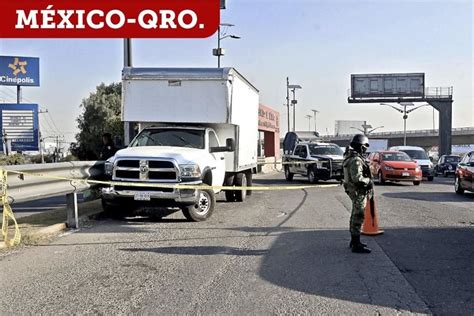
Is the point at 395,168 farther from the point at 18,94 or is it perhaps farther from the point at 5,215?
the point at 18,94

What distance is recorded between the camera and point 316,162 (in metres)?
22.3

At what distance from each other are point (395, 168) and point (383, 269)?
16.0 m

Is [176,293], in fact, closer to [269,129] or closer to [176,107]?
[176,107]

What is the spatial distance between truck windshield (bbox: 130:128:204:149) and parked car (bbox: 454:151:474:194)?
910 cm

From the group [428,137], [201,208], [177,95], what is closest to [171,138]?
[177,95]

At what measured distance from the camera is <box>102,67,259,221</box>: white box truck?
10102mm

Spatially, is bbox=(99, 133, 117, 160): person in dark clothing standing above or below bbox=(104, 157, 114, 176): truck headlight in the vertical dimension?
above

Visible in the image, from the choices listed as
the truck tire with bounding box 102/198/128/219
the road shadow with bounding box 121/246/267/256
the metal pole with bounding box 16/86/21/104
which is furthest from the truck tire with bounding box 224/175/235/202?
the metal pole with bounding box 16/86/21/104

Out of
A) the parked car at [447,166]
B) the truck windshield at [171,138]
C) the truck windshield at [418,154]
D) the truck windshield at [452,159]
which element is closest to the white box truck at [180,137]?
the truck windshield at [171,138]

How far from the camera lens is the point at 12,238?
8.08 metres

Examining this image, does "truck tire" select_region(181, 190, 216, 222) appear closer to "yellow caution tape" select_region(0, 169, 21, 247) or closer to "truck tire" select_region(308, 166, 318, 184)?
"yellow caution tape" select_region(0, 169, 21, 247)

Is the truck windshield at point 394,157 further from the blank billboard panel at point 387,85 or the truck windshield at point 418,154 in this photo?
the blank billboard panel at point 387,85

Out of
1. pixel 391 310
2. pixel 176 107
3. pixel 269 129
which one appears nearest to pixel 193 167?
pixel 176 107

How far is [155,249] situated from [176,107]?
16.0 feet
